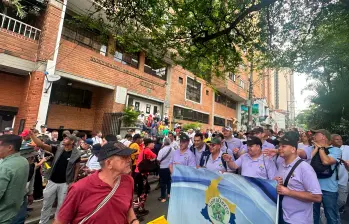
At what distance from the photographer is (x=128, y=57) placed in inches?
601

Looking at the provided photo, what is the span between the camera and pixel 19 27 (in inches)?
392

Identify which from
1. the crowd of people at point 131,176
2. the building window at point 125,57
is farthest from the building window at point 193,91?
the crowd of people at point 131,176

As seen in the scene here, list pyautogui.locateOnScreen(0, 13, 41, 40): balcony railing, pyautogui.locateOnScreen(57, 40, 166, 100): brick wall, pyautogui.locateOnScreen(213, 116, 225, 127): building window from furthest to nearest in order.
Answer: pyautogui.locateOnScreen(213, 116, 225, 127): building window
pyautogui.locateOnScreen(57, 40, 166, 100): brick wall
pyautogui.locateOnScreen(0, 13, 41, 40): balcony railing

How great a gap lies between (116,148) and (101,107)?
505 inches

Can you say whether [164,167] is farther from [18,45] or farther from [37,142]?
[18,45]

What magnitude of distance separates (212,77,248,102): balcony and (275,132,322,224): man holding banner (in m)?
21.2

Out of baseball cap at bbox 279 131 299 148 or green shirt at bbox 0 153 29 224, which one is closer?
green shirt at bbox 0 153 29 224

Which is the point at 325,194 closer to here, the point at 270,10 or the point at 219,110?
the point at 270,10

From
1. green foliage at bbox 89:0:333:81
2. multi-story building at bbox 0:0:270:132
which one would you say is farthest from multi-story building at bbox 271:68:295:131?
green foliage at bbox 89:0:333:81

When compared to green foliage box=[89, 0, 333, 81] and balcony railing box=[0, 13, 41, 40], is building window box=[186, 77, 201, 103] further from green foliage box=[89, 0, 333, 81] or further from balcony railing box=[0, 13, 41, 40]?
balcony railing box=[0, 13, 41, 40]

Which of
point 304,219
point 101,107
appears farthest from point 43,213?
point 101,107

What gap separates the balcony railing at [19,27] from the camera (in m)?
9.41

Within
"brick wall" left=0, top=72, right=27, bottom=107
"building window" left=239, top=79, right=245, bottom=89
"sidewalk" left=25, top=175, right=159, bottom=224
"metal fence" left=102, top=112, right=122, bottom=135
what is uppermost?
"building window" left=239, top=79, right=245, bottom=89

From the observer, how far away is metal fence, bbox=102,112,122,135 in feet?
42.4
